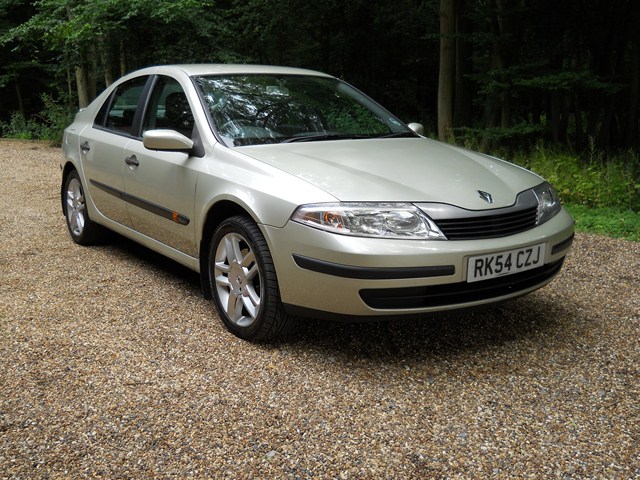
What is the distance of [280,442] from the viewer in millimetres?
2725

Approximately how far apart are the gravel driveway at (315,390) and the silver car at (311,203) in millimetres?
346

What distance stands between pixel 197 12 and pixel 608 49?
26.3ft

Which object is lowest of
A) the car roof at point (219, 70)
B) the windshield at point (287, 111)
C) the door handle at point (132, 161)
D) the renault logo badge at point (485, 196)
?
the door handle at point (132, 161)

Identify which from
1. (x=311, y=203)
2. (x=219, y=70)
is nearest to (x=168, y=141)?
(x=219, y=70)

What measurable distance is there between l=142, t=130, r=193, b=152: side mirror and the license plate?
1.80m

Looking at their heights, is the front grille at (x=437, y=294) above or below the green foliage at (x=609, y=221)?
above

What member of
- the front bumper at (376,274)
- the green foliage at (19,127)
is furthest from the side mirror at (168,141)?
the green foliage at (19,127)

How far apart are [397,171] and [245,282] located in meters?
1.01

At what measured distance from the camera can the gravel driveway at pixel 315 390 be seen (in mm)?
2600

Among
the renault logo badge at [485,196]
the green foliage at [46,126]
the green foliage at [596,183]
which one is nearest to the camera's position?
the renault logo badge at [485,196]

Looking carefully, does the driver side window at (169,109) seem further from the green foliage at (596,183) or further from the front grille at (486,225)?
the green foliage at (596,183)

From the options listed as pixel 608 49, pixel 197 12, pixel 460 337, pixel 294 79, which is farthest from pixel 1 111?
pixel 460 337

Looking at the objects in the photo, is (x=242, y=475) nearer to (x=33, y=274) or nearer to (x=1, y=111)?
(x=33, y=274)

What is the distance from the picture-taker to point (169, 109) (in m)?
4.54
